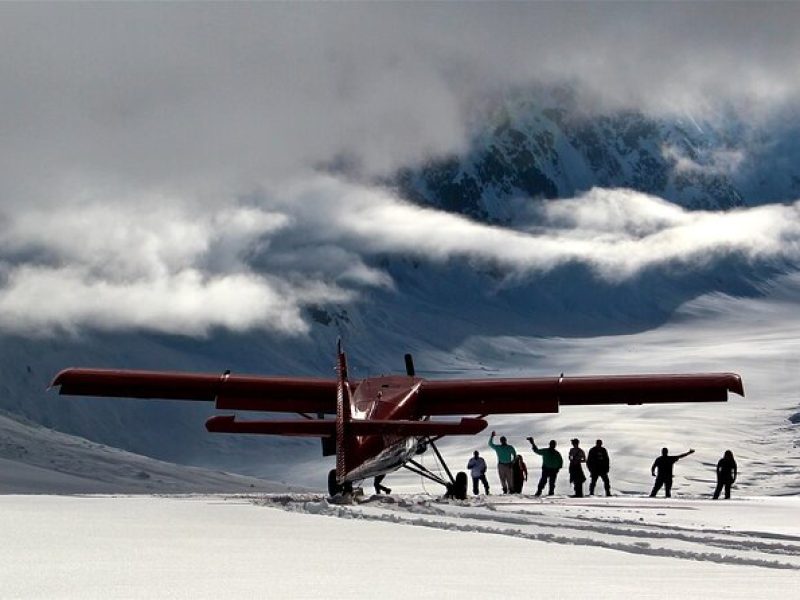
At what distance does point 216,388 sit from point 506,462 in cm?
592

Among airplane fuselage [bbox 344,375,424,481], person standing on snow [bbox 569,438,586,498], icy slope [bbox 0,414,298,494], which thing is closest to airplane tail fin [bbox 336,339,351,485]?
airplane fuselage [bbox 344,375,424,481]

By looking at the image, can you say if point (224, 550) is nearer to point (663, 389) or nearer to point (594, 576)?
point (594, 576)

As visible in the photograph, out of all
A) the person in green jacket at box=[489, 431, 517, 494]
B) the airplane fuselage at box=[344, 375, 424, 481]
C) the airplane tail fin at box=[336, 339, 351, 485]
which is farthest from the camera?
the person in green jacket at box=[489, 431, 517, 494]

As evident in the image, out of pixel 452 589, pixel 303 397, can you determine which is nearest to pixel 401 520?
pixel 452 589

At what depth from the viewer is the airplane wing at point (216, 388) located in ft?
89.8

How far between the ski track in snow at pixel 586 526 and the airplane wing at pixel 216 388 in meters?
4.29

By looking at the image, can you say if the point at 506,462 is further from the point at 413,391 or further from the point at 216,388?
the point at 216,388

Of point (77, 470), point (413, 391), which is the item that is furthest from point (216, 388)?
point (77, 470)

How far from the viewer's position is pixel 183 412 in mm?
198125

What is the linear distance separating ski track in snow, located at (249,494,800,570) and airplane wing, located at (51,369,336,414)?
14.1ft

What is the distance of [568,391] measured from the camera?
90.0 feet

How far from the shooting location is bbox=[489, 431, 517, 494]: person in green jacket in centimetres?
2852

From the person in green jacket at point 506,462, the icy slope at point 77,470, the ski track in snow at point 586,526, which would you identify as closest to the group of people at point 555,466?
the person in green jacket at point 506,462

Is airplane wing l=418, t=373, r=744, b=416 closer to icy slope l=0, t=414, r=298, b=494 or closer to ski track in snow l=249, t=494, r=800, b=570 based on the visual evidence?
ski track in snow l=249, t=494, r=800, b=570
